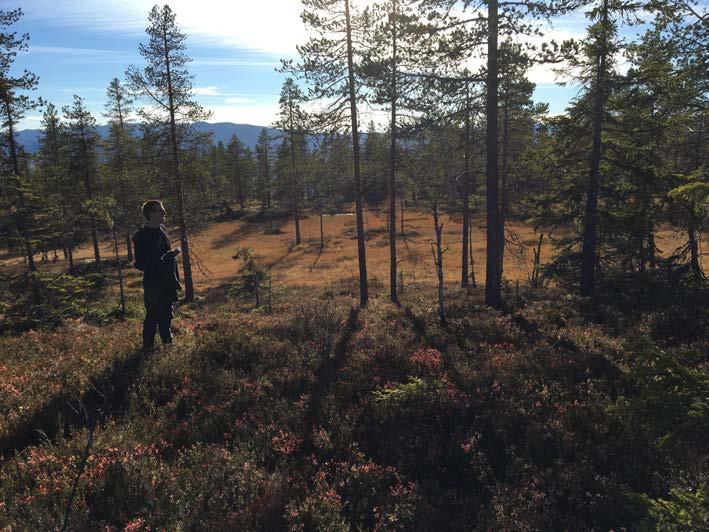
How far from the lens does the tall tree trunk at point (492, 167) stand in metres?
11.8

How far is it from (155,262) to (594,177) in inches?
614

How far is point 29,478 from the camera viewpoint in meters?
4.67

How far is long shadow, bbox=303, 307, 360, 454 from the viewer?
5.83 metres

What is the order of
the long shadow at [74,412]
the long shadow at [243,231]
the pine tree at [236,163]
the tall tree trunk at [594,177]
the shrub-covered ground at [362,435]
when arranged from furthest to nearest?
the pine tree at [236,163] < the long shadow at [243,231] < the tall tree trunk at [594,177] < the long shadow at [74,412] < the shrub-covered ground at [362,435]

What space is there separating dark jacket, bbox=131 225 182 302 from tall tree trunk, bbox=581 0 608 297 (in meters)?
14.6

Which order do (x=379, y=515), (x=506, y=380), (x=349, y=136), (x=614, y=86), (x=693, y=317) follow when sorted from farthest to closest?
(x=349, y=136)
(x=614, y=86)
(x=693, y=317)
(x=506, y=380)
(x=379, y=515)

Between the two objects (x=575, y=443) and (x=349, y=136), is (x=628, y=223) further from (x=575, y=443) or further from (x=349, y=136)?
(x=575, y=443)

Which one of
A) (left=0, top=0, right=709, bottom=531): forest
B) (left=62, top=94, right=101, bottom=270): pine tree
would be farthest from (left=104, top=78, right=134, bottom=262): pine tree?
(left=0, top=0, right=709, bottom=531): forest

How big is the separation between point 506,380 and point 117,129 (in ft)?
138

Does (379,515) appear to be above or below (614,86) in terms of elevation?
below

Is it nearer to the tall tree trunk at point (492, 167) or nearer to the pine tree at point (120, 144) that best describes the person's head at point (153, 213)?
the tall tree trunk at point (492, 167)

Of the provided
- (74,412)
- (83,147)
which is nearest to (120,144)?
(83,147)

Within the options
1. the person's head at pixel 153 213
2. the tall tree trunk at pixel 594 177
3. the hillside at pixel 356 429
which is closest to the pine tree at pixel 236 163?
the tall tree trunk at pixel 594 177

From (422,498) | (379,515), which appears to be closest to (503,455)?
(422,498)
